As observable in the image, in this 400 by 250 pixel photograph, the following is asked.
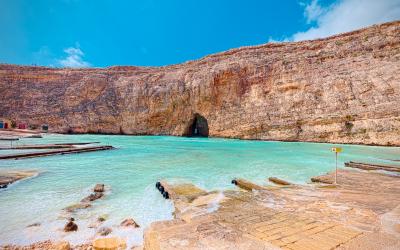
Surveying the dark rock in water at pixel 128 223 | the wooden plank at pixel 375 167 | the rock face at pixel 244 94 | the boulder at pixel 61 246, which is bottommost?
the dark rock in water at pixel 128 223

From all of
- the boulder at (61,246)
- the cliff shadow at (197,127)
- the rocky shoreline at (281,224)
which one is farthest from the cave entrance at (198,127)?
the boulder at (61,246)

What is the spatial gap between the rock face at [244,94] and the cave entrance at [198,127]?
19.7 inches

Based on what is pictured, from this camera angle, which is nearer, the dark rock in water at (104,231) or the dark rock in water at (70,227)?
the dark rock in water at (104,231)

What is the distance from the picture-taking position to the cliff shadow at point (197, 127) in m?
51.1

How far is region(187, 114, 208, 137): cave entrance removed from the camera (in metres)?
51.1

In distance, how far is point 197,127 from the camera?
5553cm

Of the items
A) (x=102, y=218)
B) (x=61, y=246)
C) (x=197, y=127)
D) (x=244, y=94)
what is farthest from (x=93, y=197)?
(x=197, y=127)

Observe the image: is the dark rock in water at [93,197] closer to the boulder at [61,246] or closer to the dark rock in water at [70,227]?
the dark rock in water at [70,227]

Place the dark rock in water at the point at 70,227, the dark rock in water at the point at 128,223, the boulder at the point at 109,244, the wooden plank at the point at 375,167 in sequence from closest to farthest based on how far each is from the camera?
the boulder at the point at 109,244
the dark rock in water at the point at 70,227
the dark rock in water at the point at 128,223
the wooden plank at the point at 375,167

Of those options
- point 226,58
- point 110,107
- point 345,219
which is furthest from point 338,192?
point 110,107

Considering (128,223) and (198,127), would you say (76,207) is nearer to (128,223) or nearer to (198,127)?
(128,223)

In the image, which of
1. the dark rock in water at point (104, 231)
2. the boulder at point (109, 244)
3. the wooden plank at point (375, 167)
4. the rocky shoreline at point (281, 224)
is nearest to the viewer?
the rocky shoreline at point (281, 224)

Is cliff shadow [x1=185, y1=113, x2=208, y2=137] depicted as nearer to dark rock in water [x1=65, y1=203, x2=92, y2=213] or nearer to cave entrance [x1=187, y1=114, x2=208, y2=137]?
cave entrance [x1=187, y1=114, x2=208, y2=137]

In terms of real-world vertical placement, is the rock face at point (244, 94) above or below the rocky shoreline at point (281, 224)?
above
